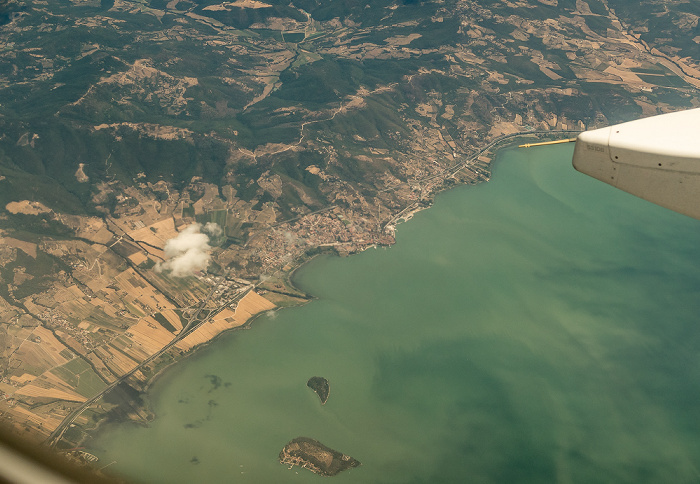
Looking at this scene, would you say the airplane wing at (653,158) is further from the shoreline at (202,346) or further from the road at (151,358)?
the shoreline at (202,346)

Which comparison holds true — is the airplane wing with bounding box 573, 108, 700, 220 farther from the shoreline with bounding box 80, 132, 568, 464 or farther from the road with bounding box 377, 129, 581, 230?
the road with bounding box 377, 129, 581, 230

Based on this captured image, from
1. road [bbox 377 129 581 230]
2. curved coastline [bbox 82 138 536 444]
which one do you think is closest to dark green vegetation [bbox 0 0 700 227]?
road [bbox 377 129 581 230]

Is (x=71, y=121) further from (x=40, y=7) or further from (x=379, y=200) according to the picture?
(x=40, y=7)

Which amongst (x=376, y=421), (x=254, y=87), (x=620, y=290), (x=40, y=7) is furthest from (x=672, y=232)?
(x=40, y=7)

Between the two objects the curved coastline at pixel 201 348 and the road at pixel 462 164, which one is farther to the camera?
the road at pixel 462 164

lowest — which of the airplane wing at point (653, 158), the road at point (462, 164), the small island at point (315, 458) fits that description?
the small island at point (315, 458)

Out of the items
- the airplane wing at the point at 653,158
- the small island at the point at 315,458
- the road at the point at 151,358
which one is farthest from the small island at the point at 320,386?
the airplane wing at the point at 653,158
